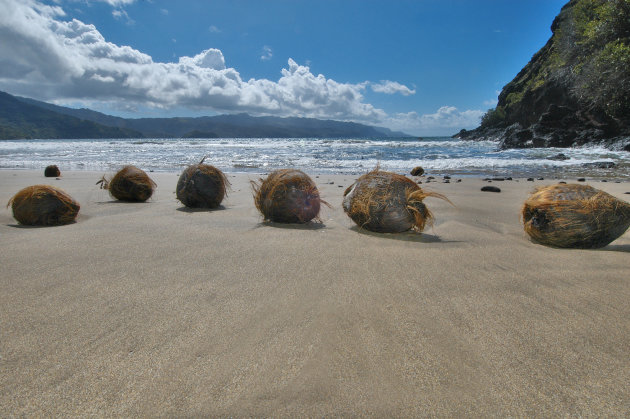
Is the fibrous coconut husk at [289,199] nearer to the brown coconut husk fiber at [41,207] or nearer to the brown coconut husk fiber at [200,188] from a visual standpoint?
the brown coconut husk fiber at [200,188]

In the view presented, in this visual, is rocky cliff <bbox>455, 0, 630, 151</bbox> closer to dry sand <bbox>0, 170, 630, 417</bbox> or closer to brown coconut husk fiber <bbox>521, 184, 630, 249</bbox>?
brown coconut husk fiber <bbox>521, 184, 630, 249</bbox>

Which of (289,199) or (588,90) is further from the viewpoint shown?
(588,90)

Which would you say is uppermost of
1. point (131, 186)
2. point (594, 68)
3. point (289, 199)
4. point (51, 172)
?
point (594, 68)

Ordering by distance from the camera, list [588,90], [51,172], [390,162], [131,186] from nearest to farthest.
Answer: [131,186] < [51,172] < [390,162] < [588,90]

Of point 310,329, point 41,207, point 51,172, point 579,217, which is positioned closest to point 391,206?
point 579,217

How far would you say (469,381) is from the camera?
1.44 m

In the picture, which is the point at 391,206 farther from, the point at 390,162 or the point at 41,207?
the point at 390,162

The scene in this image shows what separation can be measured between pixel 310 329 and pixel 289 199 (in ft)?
9.61

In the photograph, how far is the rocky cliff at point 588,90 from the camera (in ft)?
57.2

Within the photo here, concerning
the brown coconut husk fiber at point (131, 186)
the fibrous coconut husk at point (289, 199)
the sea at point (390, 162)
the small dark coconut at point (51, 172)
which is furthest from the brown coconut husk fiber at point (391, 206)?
the small dark coconut at point (51, 172)

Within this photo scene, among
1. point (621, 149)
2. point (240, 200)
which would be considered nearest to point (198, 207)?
point (240, 200)

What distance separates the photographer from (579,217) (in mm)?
3457

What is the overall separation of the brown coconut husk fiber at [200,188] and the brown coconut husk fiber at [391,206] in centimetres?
307

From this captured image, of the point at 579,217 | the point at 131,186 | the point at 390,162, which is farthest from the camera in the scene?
the point at 390,162
